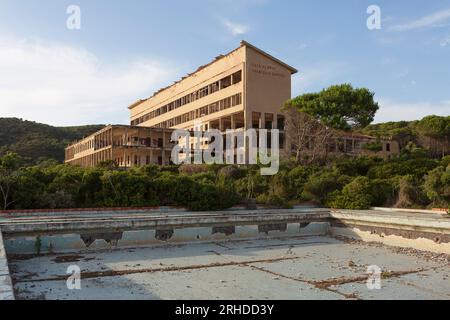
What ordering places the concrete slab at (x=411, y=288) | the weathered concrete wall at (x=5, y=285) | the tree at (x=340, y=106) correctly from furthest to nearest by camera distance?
the tree at (x=340, y=106) → the concrete slab at (x=411, y=288) → the weathered concrete wall at (x=5, y=285)

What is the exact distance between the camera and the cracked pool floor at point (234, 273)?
252 inches

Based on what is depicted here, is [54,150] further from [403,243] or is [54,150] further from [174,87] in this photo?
[403,243]

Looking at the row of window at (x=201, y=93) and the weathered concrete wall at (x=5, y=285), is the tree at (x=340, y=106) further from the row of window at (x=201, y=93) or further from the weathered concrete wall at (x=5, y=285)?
the weathered concrete wall at (x=5, y=285)

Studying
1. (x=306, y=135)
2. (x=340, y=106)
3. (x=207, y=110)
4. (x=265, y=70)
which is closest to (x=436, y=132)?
(x=340, y=106)

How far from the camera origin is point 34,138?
6775 cm

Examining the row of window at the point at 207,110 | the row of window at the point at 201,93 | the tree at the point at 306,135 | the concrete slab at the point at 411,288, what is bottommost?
the concrete slab at the point at 411,288

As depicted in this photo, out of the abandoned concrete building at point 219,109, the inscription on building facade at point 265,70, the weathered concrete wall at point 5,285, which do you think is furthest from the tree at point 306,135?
the weathered concrete wall at point 5,285

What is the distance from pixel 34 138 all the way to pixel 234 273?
221 feet

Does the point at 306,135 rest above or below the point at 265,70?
below

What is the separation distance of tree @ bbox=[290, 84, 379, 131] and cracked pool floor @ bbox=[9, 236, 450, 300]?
2493cm

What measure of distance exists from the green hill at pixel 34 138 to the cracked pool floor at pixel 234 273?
175ft

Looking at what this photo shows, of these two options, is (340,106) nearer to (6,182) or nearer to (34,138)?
(6,182)

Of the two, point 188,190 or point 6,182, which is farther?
point 188,190

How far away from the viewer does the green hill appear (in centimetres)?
6073
